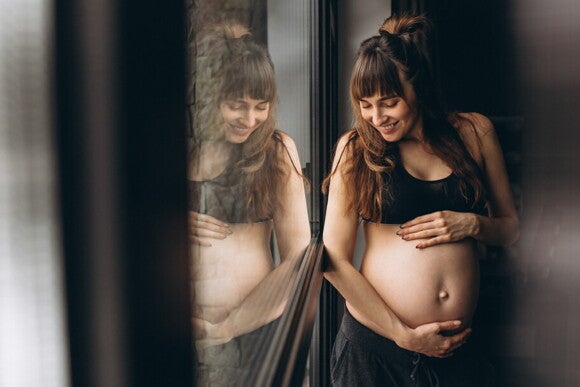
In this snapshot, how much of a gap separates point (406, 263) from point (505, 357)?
0.93m

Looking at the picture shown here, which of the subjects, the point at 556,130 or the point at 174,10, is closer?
the point at 174,10

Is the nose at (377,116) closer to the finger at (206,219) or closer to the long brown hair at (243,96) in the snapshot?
the long brown hair at (243,96)

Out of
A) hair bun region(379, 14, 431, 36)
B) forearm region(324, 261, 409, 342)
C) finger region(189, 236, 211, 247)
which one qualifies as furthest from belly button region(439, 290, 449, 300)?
finger region(189, 236, 211, 247)

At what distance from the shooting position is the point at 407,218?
4.91ft

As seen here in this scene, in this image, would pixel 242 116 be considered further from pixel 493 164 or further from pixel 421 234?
pixel 493 164

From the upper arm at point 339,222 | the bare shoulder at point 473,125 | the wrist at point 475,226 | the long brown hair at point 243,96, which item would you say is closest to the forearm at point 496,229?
the wrist at point 475,226

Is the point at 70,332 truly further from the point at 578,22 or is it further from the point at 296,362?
the point at 578,22

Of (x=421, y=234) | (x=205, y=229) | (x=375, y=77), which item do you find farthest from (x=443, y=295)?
(x=205, y=229)

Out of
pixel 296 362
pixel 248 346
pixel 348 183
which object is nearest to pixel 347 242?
pixel 348 183

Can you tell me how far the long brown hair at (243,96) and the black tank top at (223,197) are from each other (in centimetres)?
2

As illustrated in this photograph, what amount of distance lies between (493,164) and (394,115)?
0.35 metres

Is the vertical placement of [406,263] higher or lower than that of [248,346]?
lower

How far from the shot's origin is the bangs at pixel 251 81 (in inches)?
18.5

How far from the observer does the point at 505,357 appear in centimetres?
208
